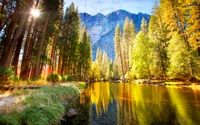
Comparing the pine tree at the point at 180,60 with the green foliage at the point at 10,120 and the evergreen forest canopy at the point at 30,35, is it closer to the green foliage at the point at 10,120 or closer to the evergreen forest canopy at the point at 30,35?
the evergreen forest canopy at the point at 30,35

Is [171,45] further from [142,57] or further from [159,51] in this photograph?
[142,57]

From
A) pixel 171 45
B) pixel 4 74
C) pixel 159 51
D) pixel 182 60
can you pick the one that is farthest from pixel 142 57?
pixel 4 74

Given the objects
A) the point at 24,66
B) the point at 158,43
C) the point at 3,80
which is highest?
the point at 158,43

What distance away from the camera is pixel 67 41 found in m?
30.7

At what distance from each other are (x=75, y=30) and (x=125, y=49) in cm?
3106

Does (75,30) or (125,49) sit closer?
(75,30)

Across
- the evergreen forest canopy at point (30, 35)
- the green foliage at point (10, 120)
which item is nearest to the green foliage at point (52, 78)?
the evergreen forest canopy at point (30, 35)

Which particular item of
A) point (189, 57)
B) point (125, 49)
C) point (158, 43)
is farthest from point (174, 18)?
point (125, 49)

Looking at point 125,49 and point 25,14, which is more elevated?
point 125,49

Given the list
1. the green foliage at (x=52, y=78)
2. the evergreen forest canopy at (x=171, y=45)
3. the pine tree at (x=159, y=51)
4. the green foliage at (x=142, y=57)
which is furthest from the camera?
the green foliage at (x=142, y=57)

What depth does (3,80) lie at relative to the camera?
Result: 880cm

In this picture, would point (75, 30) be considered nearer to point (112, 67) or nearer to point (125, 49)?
point (125, 49)

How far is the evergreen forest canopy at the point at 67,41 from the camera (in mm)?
12156

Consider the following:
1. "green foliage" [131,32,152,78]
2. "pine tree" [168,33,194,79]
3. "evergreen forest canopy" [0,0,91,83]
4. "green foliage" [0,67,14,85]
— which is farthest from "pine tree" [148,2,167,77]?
"green foliage" [0,67,14,85]
